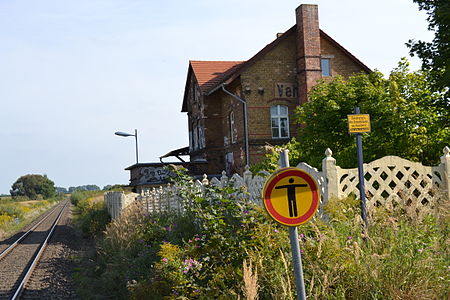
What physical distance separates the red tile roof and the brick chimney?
5060mm

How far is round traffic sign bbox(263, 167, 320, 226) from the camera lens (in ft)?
12.6

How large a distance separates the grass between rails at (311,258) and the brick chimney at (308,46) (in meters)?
17.4

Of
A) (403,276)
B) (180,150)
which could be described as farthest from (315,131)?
(180,150)

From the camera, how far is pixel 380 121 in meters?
13.6

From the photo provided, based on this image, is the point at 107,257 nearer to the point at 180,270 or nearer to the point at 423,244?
the point at 180,270

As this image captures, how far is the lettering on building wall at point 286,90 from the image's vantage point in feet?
84.5

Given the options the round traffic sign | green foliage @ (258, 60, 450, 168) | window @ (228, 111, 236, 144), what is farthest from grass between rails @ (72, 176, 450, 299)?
window @ (228, 111, 236, 144)

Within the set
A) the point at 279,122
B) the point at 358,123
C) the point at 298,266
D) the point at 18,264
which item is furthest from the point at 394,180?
the point at 279,122

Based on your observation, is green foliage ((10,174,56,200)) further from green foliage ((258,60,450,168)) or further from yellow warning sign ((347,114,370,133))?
yellow warning sign ((347,114,370,133))

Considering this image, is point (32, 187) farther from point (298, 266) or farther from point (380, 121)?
point (298, 266)

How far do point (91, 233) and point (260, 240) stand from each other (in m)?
19.6

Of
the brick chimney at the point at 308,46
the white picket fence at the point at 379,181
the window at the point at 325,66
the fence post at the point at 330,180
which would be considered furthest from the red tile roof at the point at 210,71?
the fence post at the point at 330,180

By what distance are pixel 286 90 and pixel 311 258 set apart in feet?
67.9

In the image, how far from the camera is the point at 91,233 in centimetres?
2445
